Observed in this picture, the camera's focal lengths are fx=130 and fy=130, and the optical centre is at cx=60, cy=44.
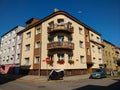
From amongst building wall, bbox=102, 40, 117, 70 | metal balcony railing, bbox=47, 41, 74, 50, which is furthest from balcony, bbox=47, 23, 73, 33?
building wall, bbox=102, 40, 117, 70

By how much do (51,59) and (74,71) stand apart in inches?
202

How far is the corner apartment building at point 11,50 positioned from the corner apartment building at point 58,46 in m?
3.61

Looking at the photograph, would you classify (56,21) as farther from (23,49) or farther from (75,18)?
(23,49)

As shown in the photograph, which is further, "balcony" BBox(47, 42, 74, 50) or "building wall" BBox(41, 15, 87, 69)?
"building wall" BBox(41, 15, 87, 69)

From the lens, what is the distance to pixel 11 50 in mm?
39375

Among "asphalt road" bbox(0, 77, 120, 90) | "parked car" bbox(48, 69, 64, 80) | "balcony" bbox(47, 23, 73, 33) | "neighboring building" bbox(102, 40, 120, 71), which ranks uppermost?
"balcony" bbox(47, 23, 73, 33)

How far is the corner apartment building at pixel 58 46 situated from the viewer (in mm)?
24141

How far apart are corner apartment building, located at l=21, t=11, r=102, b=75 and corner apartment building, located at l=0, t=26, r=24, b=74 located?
11.8 feet

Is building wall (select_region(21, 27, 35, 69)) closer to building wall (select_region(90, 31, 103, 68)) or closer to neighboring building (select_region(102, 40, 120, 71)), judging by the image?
building wall (select_region(90, 31, 103, 68))

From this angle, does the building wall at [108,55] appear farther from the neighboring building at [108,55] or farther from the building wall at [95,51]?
the building wall at [95,51]

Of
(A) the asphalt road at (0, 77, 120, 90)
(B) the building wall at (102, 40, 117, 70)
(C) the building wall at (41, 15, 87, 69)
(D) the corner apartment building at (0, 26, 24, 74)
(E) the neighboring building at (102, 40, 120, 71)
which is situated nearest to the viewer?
(A) the asphalt road at (0, 77, 120, 90)

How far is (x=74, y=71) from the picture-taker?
25.5m

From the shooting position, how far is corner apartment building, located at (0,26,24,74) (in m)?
35.4

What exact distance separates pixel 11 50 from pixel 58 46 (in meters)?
21.8
